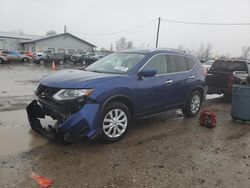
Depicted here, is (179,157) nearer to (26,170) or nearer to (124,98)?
(124,98)

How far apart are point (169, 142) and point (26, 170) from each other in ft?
8.86

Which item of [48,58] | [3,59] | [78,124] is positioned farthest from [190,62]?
[48,58]

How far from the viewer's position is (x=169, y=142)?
5.12 metres

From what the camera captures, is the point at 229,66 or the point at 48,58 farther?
the point at 48,58

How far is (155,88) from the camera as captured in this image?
5488 mm

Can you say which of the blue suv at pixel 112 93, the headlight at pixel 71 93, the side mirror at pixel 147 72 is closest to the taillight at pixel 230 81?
the blue suv at pixel 112 93

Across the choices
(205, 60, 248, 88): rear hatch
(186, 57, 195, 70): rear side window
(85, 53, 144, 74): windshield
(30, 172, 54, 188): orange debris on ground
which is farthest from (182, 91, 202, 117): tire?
(30, 172, 54, 188): orange debris on ground

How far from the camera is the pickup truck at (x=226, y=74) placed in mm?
9414

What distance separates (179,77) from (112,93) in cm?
223

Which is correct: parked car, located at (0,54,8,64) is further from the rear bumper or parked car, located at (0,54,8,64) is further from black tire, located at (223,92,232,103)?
black tire, located at (223,92,232,103)

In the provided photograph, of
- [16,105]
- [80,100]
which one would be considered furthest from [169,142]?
[16,105]

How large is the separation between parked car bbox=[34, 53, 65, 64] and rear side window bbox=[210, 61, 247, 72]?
2679cm

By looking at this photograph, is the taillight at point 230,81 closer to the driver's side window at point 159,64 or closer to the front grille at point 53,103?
the driver's side window at point 159,64

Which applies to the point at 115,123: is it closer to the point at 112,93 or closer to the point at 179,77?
the point at 112,93
